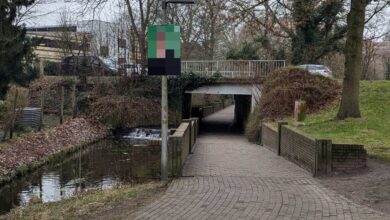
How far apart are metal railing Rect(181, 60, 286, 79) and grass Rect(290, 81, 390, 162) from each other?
11.1 meters

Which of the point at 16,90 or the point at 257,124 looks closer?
the point at 16,90

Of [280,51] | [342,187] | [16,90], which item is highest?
[280,51]

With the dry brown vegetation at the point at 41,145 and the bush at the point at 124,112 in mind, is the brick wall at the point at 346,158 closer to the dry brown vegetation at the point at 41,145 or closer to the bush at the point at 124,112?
the dry brown vegetation at the point at 41,145

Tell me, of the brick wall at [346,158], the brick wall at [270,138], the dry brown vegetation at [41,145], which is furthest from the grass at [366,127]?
the dry brown vegetation at [41,145]

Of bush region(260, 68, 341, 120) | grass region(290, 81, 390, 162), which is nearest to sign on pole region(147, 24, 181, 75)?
grass region(290, 81, 390, 162)

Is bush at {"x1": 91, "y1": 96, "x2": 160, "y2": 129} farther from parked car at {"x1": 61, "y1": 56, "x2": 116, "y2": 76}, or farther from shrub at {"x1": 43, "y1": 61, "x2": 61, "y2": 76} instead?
shrub at {"x1": 43, "y1": 61, "x2": 61, "y2": 76}

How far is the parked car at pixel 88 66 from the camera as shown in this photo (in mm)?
39359

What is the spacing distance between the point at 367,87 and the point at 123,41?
21.1m

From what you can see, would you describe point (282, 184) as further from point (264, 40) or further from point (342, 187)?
point (264, 40)

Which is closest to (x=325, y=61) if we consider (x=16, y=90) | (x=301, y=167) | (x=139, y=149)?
(x=139, y=149)

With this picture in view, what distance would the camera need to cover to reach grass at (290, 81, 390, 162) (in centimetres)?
1418

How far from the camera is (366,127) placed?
17109mm

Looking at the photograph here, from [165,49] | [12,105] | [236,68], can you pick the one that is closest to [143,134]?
[236,68]

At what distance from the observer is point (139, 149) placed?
2459 centimetres
